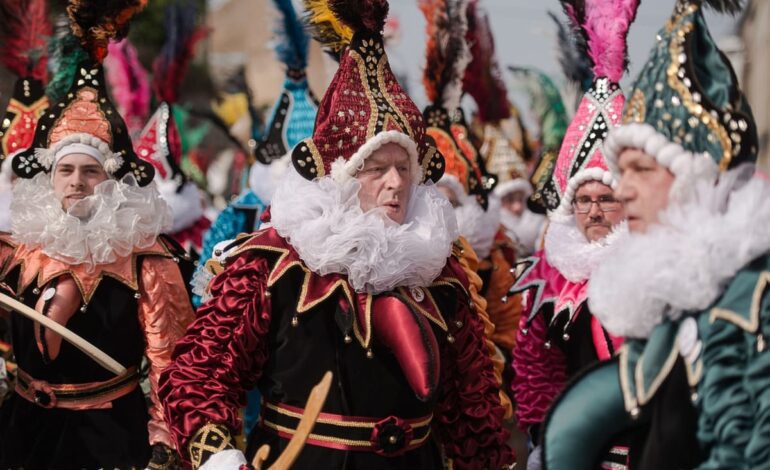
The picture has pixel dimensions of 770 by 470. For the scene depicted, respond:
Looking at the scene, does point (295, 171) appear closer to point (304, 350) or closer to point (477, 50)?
point (304, 350)

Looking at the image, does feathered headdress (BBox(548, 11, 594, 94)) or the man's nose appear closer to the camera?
the man's nose

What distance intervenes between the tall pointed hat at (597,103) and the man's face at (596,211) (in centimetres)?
5

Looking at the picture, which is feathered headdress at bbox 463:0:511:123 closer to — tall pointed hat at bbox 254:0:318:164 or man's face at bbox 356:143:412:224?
tall pointed hat at bbox 254:0:318:164

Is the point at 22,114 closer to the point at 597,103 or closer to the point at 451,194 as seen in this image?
the point at 451,194

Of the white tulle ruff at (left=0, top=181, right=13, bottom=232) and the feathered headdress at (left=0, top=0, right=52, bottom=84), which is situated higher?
the feathered headdress at (left=0, top=0, right=52, bottom=84)

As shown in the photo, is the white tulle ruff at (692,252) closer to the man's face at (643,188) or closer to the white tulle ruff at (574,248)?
the man's face at (643,188)

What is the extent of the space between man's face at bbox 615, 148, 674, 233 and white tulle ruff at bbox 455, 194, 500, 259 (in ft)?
13.7

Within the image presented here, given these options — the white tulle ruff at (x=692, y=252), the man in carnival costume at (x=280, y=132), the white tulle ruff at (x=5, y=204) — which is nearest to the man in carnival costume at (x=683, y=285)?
the white tulle ruff at (x=692, y=252)

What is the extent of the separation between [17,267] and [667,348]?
3376mm

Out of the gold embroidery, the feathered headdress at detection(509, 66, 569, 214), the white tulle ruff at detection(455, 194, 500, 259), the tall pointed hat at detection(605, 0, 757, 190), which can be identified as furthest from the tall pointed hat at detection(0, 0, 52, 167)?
the gold embroidery

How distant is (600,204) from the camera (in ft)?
A: 17.1

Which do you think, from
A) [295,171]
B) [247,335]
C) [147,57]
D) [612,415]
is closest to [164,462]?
[247,335]

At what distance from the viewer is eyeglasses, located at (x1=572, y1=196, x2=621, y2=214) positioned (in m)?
5.19

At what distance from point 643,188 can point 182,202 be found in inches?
263
